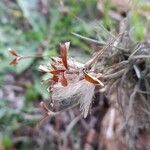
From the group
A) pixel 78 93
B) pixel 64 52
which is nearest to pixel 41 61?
pixel 78 93

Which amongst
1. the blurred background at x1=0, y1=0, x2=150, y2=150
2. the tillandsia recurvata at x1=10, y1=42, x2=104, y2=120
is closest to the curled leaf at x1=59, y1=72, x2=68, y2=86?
the tillandsia recurvata at x1=10, y1=42, x2=104, y2=120

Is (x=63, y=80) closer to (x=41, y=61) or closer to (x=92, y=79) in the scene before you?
(x=92, y=79)

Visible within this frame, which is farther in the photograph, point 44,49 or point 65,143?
point 44,49

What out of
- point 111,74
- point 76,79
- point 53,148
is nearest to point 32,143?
point 53,148

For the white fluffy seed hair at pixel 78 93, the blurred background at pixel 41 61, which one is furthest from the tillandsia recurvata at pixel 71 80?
the blurred background at pixel 41 61

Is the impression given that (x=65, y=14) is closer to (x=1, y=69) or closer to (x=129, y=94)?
(x=1, y=69)

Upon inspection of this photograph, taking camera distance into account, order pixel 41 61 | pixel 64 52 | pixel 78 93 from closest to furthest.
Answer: pixel 64 52, pixel 78 93, pixel 41 61

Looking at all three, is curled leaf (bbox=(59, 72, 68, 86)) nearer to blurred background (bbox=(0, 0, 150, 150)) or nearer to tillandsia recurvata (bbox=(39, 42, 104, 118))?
tillandsia recurvata (bbox=(39, 42, 104, 118))
